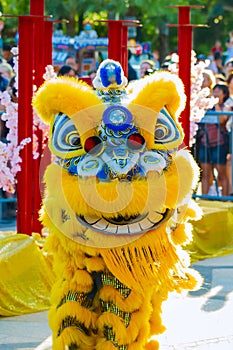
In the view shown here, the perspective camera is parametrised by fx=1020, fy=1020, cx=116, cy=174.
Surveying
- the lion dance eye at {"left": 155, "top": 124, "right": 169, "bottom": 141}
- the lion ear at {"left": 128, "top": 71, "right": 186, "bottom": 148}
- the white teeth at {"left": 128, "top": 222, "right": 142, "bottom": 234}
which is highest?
the lion ear at {"left": 128, "top": 71, "right": 186, "bottom": 148}

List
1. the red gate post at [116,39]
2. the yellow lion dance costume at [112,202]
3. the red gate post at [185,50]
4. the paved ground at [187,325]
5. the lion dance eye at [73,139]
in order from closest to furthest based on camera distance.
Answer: the yellow lion dance costume at [112,202], the lion dance eye at [73,139], the paved ground at [187,325], the red gate post at [116,39], the red gate post at [185,50]

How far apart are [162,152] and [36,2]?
2554 millimetres

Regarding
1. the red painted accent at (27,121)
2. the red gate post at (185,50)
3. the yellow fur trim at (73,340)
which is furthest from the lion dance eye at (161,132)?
the red gate post at (185,50)

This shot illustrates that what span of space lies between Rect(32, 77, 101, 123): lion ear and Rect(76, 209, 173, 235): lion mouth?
56 cm

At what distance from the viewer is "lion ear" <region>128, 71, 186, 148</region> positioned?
533cm

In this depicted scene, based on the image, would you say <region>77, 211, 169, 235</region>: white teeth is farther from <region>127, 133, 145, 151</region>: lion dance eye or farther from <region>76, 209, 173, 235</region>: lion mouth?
<region>127, 133, 145, 151</region>: lion dance eye

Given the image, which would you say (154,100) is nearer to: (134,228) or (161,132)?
(161,132)

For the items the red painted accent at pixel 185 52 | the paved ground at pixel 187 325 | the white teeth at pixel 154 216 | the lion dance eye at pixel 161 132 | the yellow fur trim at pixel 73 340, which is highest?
the red painted accent at pixel 185 52

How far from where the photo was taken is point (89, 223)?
5250 millimetres

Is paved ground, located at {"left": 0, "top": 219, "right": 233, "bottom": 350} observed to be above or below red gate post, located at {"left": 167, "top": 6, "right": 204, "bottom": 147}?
below

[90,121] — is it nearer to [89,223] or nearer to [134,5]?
[89,223]

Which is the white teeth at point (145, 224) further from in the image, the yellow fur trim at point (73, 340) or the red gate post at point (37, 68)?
the red gate post at point (37, 68)

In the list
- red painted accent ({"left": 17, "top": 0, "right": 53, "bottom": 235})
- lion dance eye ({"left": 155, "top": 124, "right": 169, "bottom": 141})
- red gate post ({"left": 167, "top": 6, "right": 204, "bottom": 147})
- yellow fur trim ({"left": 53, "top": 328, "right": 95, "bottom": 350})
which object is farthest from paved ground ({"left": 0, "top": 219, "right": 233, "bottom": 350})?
red gate post ({"left": 167, "top": 6, "right": 204, "bottom": 147})

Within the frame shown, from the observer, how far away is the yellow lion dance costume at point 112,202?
17.1ft
